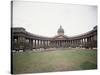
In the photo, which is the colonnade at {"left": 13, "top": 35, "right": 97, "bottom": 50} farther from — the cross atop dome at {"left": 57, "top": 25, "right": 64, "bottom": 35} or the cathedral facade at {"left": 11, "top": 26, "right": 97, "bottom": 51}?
the cross atop dome at {"left": 57, "top": 25, "right": 64, "bottom": 35}

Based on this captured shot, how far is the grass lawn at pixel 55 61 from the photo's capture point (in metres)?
1.98

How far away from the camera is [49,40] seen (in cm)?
209

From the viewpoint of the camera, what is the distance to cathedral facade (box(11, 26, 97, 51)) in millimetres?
1977

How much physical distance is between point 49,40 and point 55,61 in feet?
0.97

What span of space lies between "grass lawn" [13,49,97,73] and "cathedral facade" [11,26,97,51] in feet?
0.26

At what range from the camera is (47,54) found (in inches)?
81.4

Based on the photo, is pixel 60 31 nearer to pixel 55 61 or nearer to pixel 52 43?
pixel 52 43

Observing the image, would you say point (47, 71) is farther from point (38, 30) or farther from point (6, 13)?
point (6, 13)

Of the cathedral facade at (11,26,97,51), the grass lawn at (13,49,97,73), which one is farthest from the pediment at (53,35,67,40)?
the grass lawn at (13,49,97,73)

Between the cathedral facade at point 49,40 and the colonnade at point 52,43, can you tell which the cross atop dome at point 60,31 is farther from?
the colonnade at point 52,43

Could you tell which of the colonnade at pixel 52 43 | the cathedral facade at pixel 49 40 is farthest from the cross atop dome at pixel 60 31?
the colonnade at pixel 52 43

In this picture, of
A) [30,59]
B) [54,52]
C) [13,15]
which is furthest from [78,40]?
[13,15]

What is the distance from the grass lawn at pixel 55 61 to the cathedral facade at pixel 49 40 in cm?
8

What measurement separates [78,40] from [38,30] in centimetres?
58
